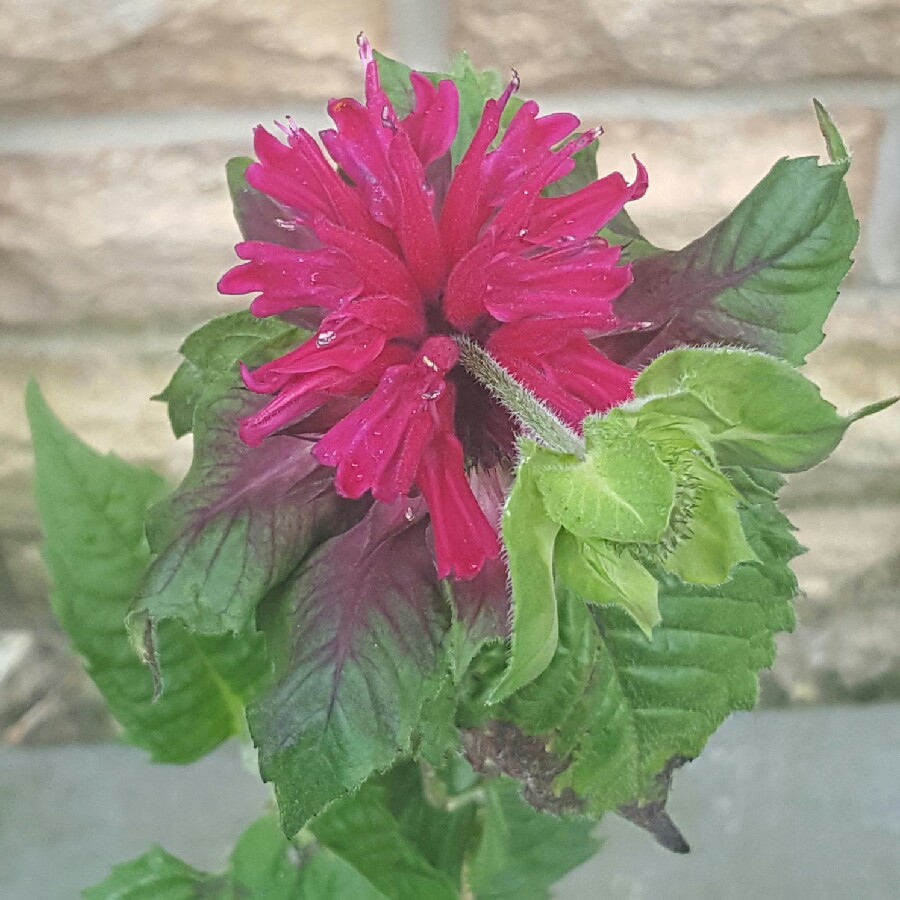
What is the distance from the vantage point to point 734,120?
434 mm

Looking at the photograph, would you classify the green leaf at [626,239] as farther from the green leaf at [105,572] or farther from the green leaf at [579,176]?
the green leaf at [105,572]

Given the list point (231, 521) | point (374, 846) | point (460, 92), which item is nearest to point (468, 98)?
point (460, 92)

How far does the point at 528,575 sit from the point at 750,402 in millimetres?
51

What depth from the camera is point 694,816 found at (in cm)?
57

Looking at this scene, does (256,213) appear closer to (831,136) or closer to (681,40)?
(831,136)

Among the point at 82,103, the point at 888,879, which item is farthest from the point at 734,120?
the point at 888,879

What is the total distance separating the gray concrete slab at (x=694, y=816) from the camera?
0.54 metres

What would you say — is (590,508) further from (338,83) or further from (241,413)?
(338,83)

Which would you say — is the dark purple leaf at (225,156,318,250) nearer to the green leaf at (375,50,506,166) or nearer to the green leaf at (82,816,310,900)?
the green leaf at (375,50,506,166)

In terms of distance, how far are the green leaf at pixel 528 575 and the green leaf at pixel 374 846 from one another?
0.53 feet

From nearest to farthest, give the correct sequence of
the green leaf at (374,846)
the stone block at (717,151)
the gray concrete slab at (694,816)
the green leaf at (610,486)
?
the green leaf at (610,486)
the green leaf at (374,846)
the stone block at (717,151)
the gray concrete slab at (694,816)

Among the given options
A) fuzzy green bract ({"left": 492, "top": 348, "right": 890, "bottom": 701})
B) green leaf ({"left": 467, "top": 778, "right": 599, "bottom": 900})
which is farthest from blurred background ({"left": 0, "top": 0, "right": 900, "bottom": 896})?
fuzzy green bract ({"left": 492, "top": 348, "right": 890, "bottom": 701})

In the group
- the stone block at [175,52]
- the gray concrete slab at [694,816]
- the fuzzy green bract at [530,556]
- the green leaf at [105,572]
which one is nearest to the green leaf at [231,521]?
the fuzzy green bract at [530,556]

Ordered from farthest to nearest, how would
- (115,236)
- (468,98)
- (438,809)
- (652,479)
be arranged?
(115,236)
(438,809)
(468,98)
(652,479)
